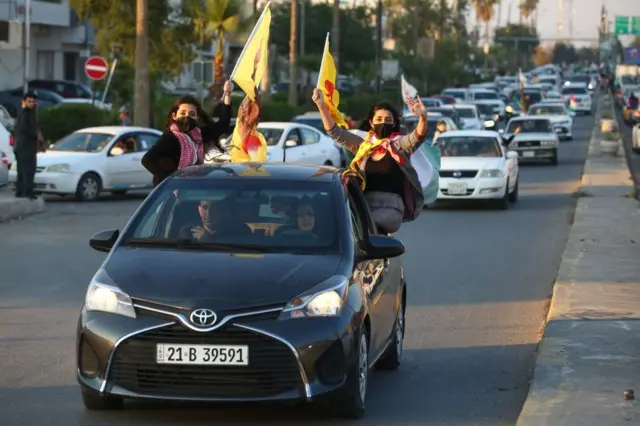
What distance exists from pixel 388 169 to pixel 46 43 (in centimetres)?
5641

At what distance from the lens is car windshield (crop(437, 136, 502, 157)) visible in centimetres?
2722

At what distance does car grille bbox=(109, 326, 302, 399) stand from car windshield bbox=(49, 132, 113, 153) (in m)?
19.5

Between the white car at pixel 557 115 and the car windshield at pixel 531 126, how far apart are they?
40.3 feet

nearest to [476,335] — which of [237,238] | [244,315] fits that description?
[237,238]

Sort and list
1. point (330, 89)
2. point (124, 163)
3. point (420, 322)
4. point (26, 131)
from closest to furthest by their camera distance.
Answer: point (420, 322)
point (330, 89)
point (26, 131)
point (124, 163)

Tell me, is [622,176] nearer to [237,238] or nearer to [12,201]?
[12,201]

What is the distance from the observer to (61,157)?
25859mm

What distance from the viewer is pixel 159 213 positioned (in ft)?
27.9

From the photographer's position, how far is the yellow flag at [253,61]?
41.2 feet

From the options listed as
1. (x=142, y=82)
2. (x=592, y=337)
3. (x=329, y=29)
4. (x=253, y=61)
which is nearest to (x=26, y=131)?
(x=253, y=61)

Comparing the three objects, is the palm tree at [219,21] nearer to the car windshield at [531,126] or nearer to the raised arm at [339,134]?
the car windshield at [531,126]

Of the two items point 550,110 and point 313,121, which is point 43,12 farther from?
point 313,121

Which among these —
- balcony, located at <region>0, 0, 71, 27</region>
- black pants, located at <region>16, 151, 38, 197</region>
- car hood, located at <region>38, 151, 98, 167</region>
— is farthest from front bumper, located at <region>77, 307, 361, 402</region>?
balcony, located at <region>0, 0, 71, 27</region>

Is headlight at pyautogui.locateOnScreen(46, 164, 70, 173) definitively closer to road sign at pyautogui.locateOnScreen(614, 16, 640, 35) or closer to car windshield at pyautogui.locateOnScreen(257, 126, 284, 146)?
car windshield at pyautogui.locateOnScreen(257, 126, 284, 146)
